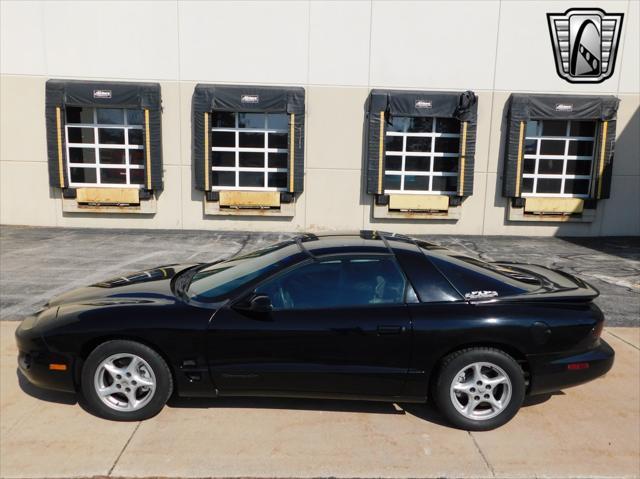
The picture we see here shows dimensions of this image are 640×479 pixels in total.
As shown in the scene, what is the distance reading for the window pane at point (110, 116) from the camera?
42.1 ft

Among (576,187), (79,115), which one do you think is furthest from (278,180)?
(576,187)

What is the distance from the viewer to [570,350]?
3.79 meters

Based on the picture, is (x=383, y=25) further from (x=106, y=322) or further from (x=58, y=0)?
(x=106, y=322)

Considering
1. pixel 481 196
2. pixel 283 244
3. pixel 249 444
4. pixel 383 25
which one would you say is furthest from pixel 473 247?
pixel 249 444

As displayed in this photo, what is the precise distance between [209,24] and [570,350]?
36.6ft

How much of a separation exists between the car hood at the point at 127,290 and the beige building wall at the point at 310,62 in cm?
842

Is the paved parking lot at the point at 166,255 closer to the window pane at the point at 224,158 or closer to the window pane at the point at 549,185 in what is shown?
the window pane at the point at 549,185

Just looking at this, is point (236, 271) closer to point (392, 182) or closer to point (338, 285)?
point (338, 285)

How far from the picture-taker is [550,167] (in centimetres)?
1316

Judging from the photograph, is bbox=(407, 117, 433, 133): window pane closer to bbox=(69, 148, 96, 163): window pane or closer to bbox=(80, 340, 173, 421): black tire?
bbox=(69, 148, 96, 163): window pane

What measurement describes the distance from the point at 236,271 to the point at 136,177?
9836 millimetres

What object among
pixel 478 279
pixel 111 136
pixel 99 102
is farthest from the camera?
pixel 111 136

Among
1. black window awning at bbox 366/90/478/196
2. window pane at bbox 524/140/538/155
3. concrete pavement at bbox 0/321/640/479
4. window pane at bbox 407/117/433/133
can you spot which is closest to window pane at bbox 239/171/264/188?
black window awning at bbox 366/90/478/196

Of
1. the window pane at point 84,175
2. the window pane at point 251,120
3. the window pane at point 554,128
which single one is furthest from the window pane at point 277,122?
the window pane at point 554,128
